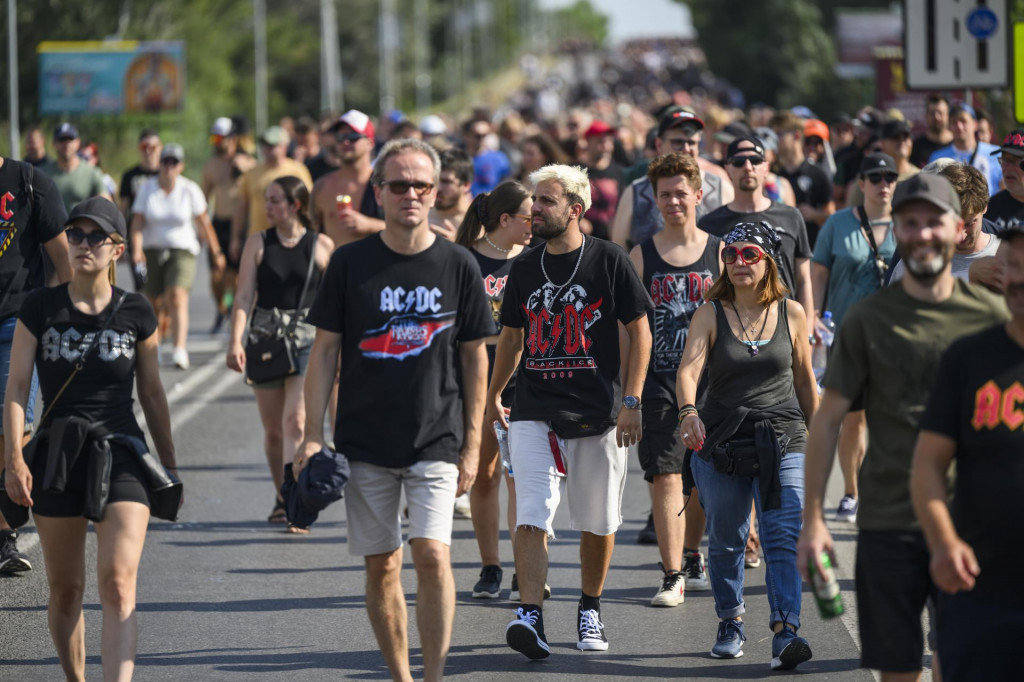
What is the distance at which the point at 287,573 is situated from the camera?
868 cm

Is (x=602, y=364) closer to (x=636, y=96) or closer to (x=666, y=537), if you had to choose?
(x=666, y=537)

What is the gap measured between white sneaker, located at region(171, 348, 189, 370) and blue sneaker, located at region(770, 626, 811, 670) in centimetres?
1014

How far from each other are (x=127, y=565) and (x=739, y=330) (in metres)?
2.60

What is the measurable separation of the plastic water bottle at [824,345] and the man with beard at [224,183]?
26.9ft

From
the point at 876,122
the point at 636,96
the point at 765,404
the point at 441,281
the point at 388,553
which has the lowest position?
the point at 388,553

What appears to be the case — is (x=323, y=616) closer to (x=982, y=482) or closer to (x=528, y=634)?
(x=528, y=634)

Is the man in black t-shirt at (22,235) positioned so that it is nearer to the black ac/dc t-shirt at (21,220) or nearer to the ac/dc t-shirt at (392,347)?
→ the black ac/dc t-shirt at (21,220)

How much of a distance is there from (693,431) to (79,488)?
2329 millimetres

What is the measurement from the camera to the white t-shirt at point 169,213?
1595 cm

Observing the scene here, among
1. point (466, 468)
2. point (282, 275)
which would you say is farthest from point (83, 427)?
point (282, 275)

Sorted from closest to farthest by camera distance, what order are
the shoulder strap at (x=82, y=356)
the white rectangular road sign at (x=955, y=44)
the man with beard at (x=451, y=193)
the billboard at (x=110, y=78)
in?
the shoulder strap at (x=82, y=356) → the man with beard at (x=451, y=193) → the white rectangular road sign at (x=955, y=44) → the billboard at (x=110, y=78)

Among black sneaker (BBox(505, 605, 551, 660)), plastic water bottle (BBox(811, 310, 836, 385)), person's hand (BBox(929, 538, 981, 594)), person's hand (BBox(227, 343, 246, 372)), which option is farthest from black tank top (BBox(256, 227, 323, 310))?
person's hand (BBox(929, 538, 981, 594))

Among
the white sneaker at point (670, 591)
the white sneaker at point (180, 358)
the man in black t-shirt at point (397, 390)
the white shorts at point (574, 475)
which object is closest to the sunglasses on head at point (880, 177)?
the white sneaker at point (670, 591)

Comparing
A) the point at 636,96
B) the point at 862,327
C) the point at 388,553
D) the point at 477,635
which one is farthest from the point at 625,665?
the point at 636,96
